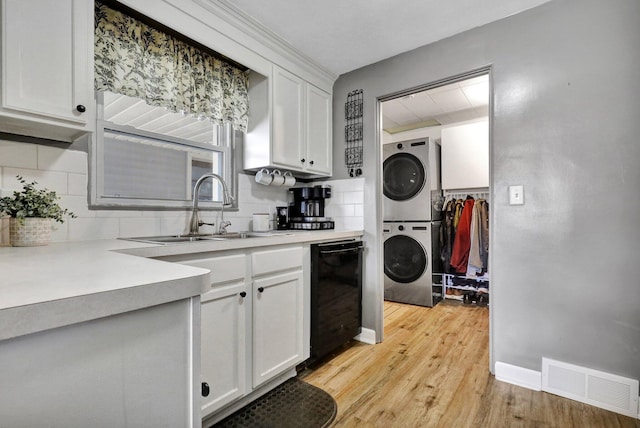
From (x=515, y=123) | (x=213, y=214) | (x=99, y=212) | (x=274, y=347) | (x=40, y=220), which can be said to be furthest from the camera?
(x=213, y=214)

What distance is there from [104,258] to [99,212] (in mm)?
909

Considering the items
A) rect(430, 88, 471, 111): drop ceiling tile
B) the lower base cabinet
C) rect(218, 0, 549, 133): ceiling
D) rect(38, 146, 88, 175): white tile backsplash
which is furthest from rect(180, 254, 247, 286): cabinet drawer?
rect(430, 88, 471, 111): drop ceiling tile

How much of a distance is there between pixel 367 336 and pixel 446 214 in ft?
6.97

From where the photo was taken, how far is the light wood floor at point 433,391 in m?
1.55

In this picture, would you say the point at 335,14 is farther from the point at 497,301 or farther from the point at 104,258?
the point at 497,301

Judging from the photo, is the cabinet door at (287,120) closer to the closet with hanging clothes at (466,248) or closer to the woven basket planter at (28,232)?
the woven basket planter at (28,232)

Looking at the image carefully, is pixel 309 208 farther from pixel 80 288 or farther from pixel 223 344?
pixel 80 288

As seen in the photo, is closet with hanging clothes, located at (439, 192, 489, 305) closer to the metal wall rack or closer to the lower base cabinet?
the metal wall rack

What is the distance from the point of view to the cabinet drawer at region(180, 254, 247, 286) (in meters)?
1.44

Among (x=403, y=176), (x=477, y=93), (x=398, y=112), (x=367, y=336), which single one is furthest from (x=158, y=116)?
(x=477, y=93)

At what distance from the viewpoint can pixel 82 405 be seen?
517 millimetres

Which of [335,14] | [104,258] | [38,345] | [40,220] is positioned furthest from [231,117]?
[38,345]

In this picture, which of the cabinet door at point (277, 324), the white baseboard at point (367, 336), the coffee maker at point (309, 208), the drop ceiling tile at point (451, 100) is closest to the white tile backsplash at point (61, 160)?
the cabinet door at point (277, 324)

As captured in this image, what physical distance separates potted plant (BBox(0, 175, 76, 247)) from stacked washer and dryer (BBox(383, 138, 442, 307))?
3283 mm
